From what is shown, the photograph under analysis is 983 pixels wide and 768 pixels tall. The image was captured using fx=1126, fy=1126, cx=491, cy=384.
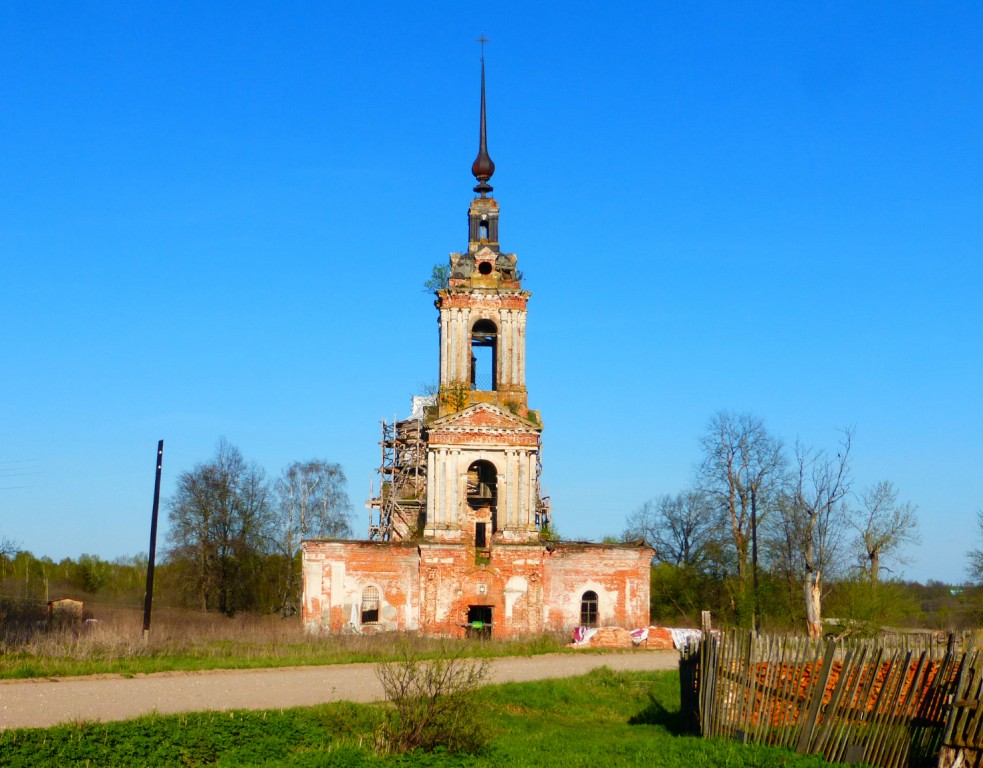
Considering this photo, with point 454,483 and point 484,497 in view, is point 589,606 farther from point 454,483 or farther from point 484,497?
point 454,483

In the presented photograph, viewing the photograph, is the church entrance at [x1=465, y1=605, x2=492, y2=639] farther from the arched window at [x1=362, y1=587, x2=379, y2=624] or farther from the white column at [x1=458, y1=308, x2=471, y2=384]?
the white column at [x1=458, y1=308, x2=471, y2=384]

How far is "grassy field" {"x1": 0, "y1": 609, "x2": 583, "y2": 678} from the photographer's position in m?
22.0

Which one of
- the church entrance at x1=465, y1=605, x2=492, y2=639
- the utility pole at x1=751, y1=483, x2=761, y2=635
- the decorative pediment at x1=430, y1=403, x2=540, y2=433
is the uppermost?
the decorative pediment at x1=430, y1=403, x2=540, y2=433

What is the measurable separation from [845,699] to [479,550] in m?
22.3

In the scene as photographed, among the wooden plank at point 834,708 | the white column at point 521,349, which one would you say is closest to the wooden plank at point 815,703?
the wooden plank at point 834,708

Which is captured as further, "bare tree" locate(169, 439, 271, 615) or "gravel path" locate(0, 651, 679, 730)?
"bare tree" locate(169, 439, 271, 615)

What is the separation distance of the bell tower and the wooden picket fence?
1936cm

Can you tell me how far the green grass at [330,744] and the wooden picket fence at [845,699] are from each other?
1.52 ft

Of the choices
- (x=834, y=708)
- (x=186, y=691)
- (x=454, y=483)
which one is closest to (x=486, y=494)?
(x=454, y=483)

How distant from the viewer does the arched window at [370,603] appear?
34.9 m

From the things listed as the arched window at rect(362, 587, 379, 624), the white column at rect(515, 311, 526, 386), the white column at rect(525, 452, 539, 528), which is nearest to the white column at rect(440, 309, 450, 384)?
the white column at rect(515, 311, 526, 386)

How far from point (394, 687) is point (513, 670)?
35.5 ft

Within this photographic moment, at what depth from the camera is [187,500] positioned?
54.5 m

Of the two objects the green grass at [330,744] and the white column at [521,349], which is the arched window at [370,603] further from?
the green grass at [330,744]
